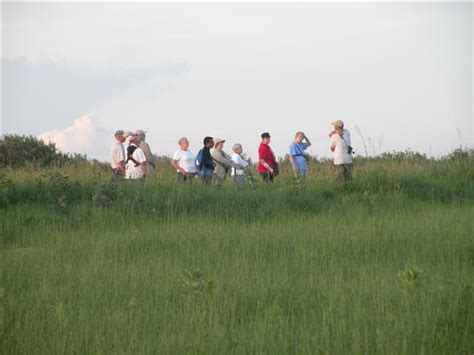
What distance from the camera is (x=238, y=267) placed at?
30.4 feet

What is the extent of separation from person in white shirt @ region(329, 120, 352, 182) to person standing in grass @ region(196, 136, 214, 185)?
2.76 meters

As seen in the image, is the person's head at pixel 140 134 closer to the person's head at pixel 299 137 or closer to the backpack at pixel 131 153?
the backpack at pixel 131 153

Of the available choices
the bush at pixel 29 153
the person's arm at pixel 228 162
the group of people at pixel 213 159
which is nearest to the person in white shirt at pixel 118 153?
the group of people at pixel 213 159

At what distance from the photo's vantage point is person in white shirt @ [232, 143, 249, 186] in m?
19.0

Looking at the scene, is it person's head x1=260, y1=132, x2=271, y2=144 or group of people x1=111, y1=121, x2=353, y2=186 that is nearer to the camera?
group of people x1=111, y1=121, x2=353, y2=186

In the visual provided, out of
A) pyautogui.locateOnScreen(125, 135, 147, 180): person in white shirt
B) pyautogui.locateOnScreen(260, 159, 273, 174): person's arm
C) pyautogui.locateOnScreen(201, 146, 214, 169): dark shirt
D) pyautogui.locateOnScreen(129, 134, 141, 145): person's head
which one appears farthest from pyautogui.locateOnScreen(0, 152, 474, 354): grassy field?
pyautogui.locateOnScreen(260, 159, 273, 174): person's arm

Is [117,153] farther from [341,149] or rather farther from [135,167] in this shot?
[341,149]

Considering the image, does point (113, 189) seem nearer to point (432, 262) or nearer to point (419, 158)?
point (432, 262)

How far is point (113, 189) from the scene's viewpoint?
15.0 m

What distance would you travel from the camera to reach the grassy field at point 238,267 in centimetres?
631

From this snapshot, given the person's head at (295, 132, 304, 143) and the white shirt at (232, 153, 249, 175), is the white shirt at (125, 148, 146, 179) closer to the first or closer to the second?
the white shirt at (232, 153, 249, 175)

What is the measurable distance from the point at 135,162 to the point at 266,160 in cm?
341

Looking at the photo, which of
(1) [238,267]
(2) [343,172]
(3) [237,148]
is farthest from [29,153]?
(1) [238,267]

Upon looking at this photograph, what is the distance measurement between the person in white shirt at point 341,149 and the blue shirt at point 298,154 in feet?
4.55
